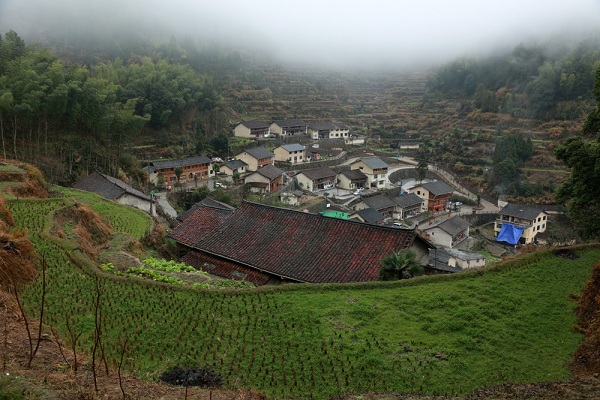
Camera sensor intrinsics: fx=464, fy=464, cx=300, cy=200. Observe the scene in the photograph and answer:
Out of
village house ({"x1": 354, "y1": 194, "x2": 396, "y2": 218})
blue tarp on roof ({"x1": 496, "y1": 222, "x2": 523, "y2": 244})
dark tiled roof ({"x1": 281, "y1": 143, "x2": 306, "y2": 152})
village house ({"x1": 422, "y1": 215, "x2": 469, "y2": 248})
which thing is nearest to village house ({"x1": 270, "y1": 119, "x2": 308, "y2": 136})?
dark tiled roof ({"x1": 281, "y1": 143, "x2": 306, "y2": 152})

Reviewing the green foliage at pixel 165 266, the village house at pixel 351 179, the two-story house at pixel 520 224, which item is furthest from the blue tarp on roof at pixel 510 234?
the green foliage at pixel 165 266

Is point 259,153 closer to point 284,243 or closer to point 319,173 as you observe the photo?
point 319,173

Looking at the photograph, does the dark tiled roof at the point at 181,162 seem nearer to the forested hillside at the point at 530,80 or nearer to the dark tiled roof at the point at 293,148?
the dark tiled roof at the point at 293,148

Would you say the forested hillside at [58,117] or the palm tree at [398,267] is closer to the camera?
the palm tree at [398,267]

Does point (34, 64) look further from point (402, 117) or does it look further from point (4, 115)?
point (402, 117)

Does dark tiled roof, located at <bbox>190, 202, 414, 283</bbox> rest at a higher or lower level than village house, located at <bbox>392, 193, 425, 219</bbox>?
higher

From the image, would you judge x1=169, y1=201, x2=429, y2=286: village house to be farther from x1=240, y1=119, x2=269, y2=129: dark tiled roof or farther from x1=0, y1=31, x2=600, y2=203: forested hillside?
x1=240, y1=119, x2=269, y2=129: dark tiled roof

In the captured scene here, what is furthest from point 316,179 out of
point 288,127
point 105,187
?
point 105,187
